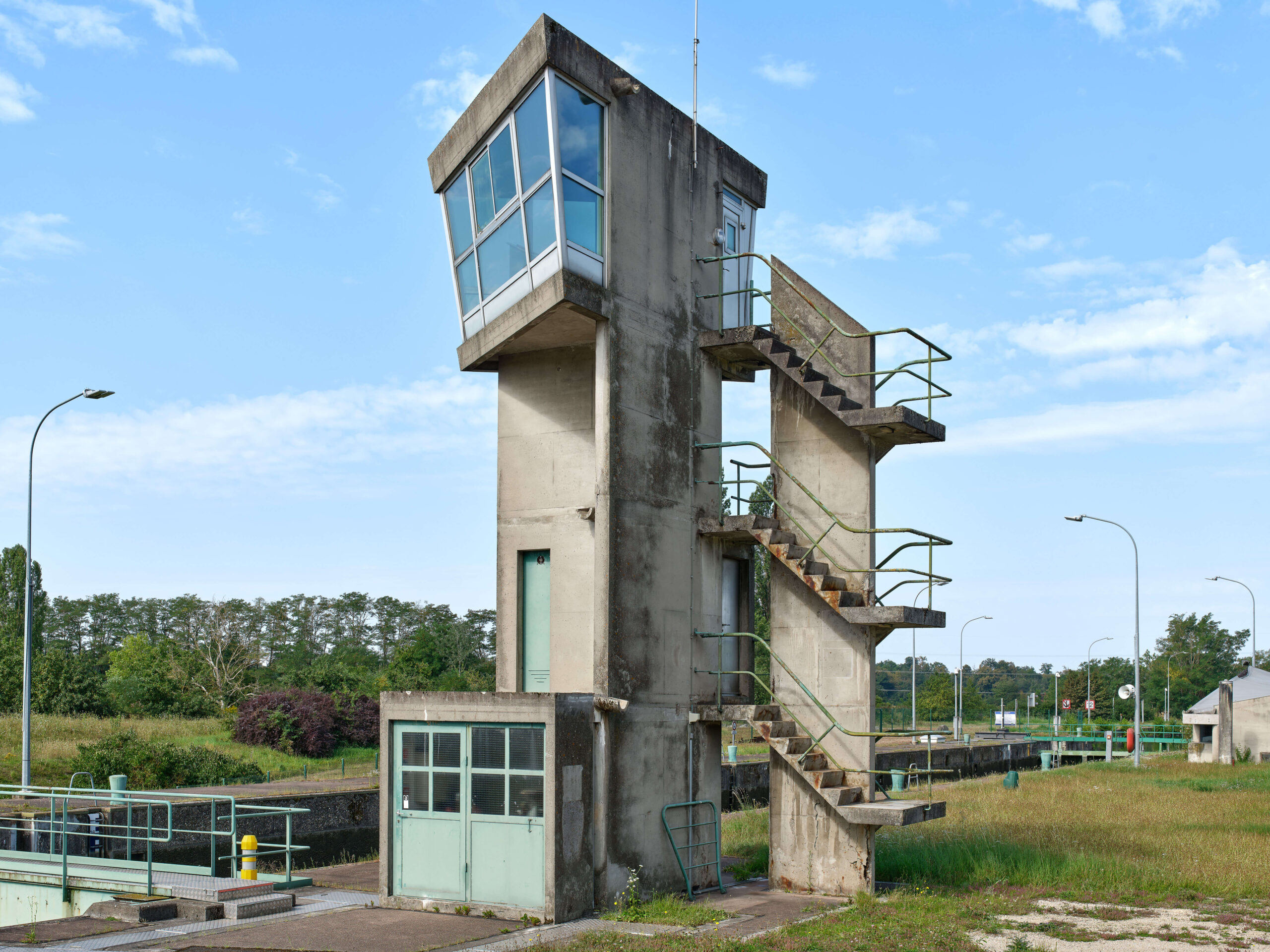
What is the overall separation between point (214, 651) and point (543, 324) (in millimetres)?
50763

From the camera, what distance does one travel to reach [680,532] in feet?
52.3

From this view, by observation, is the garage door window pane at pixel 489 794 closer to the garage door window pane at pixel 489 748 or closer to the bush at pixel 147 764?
the garage door window pane at pixel 489 748

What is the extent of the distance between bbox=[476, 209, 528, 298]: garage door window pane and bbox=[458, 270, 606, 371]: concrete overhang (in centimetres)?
49

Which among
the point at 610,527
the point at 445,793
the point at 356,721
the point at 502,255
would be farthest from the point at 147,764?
the point at 610,527

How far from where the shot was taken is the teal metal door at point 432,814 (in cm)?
1381

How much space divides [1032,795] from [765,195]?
1997cm

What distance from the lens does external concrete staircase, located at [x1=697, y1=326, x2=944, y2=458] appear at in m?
15.5

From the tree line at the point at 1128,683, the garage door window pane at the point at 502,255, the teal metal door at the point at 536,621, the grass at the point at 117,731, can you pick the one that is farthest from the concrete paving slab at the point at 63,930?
the tree line at the point at 1128,683

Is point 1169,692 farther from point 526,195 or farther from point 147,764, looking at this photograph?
point 526,195

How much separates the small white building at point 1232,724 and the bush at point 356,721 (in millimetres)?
36338

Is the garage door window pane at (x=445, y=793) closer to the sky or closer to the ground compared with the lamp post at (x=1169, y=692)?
closer to the sky

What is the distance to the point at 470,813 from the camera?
1373cm

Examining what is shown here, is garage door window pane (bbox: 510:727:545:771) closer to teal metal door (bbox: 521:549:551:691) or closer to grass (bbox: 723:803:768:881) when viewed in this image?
teal metal door (bbox: 521:549:551:691)

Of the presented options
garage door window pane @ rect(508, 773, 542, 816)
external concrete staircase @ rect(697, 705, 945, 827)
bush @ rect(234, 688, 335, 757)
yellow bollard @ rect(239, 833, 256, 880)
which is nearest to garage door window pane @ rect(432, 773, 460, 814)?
garage door window pane @ rect(508, 773, 542, 816)
